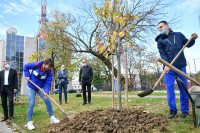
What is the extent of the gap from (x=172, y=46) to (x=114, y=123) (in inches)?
79.8

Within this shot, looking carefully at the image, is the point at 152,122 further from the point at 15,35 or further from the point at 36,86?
the point at 15,35

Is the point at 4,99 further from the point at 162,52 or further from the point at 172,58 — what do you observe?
the point at 172,58

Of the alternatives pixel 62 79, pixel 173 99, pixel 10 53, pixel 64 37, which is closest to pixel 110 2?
pixel 173 99

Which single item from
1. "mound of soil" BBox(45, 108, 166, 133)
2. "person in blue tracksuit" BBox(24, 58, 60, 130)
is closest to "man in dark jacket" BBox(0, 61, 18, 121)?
"person in blue tracksuit" BBox(24, 58, 60, 130)

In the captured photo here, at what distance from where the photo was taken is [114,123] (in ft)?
14.2

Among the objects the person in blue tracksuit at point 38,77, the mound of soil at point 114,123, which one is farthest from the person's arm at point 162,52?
the person in blue tracksuit at point 38,77

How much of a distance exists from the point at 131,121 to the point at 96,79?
57221mm

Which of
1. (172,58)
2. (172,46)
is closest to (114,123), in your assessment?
(172,58)

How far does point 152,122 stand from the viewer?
429 cm

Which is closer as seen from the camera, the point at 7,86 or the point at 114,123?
the point at 114,123

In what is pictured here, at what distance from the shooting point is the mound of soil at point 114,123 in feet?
13.4

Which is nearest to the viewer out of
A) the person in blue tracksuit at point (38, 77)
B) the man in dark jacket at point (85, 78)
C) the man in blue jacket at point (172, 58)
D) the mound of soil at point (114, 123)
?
the mound of soil at point (114, 123)

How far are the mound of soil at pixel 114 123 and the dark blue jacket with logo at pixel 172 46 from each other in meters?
1.24

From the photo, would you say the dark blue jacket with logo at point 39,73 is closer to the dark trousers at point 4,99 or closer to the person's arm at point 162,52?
the dark trousers at point 4,99
